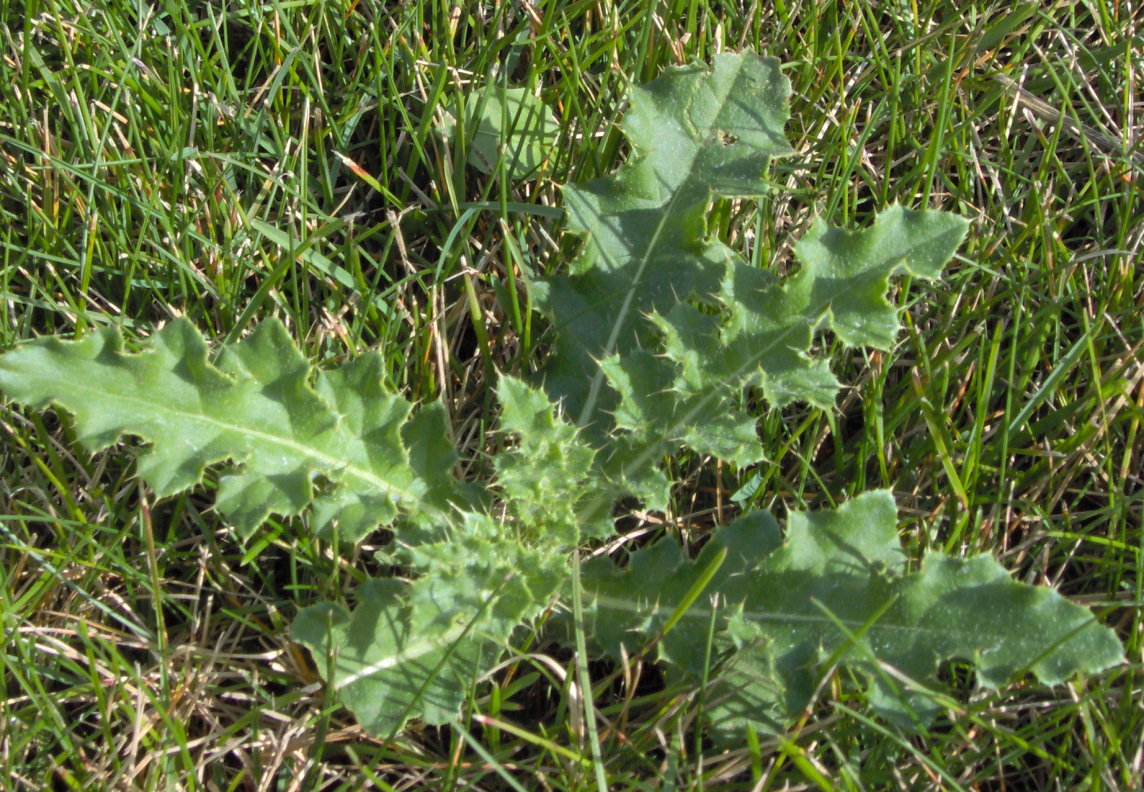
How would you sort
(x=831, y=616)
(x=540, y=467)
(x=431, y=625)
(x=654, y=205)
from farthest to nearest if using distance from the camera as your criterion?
(x=654, y=205)
(x=540, y=467)
(x=431, y=625)
(x=831, y=616)

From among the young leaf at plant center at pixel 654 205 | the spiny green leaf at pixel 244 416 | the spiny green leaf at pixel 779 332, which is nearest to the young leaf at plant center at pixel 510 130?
the young leaf at plant center at pixel 654 205

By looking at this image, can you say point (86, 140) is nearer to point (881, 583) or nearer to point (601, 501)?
point (601, 501)

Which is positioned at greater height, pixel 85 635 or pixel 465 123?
pixel 465 123

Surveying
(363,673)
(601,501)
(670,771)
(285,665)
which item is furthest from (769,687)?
(285,665)

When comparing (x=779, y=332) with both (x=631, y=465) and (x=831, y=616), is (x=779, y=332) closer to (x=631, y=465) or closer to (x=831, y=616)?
(x=631, y=465)

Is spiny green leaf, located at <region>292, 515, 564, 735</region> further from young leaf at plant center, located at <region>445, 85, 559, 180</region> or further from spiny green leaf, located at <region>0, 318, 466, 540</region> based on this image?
young leaf at plant center, located at <region>445, 85, 559, 180</region>

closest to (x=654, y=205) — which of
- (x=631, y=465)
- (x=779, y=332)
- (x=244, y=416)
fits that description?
(x=779, y=332)
